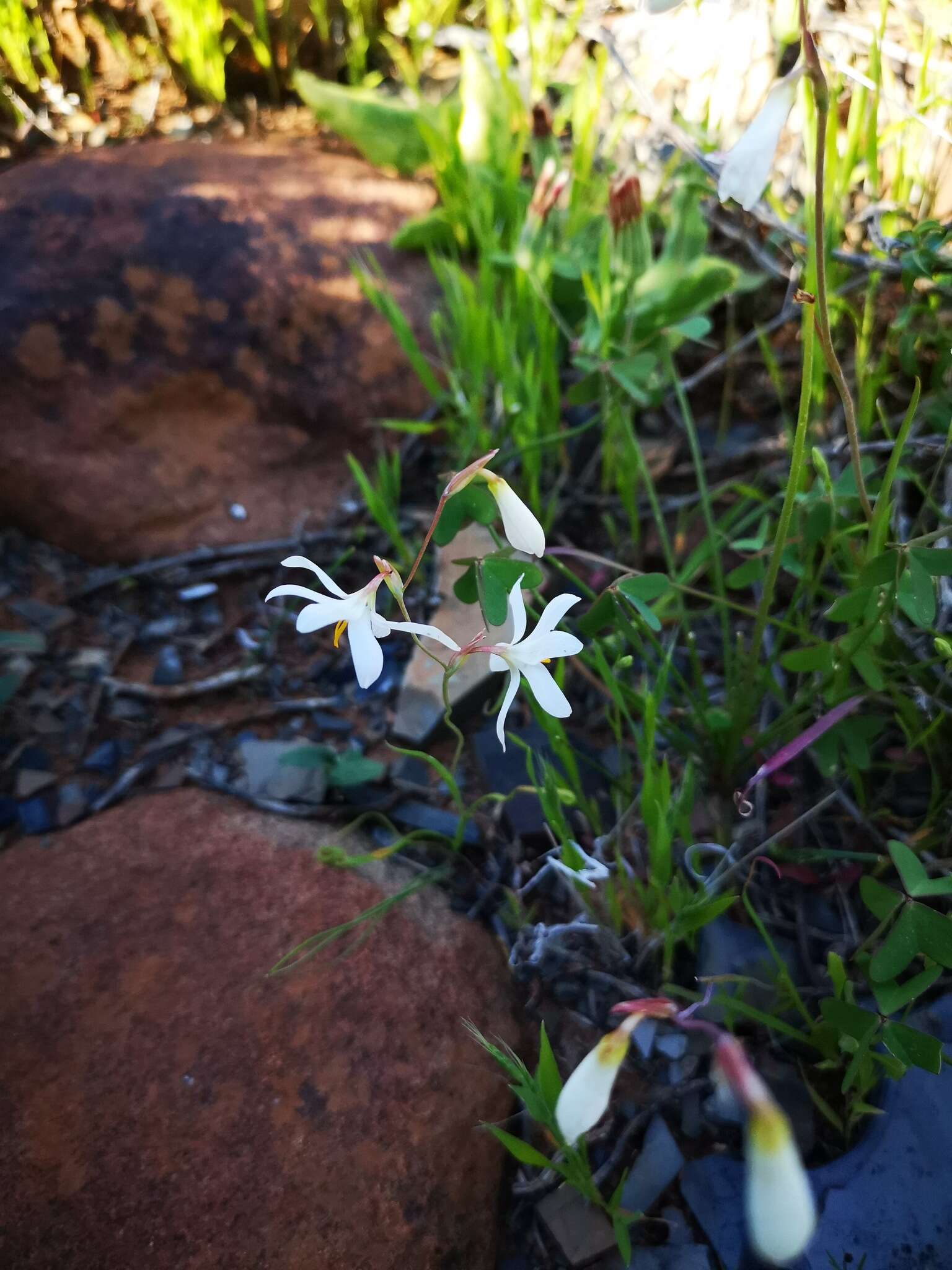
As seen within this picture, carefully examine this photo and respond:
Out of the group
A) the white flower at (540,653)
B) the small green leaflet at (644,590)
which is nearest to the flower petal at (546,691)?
the white flower at (540,653)

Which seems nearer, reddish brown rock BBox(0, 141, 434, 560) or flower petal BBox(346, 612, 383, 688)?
flower petal BBox(346, 612, 383, 688)

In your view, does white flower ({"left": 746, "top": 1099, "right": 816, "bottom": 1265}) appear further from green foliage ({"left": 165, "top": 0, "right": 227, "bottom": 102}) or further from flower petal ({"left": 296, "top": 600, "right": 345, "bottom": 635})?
green foliage ({"left": 165, "top": 0, "right": 227, "bottom": 102})

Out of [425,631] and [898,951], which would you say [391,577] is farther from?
[898,951]

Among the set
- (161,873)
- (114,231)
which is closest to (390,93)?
(114,231)

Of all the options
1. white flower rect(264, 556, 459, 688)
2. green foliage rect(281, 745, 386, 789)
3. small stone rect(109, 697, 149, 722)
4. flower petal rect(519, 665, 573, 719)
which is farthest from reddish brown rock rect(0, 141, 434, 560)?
flower petal rect(519, 665, 573, 719)

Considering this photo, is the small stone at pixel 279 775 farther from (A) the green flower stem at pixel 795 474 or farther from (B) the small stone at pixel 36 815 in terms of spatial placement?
(A) the green flower stem at pixel 795 474

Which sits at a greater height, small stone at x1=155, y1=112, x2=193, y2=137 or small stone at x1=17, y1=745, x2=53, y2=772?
small stone at x1=155, y1=112, x2=193, y2=137

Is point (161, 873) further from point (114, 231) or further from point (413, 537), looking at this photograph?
point (114, 231)
